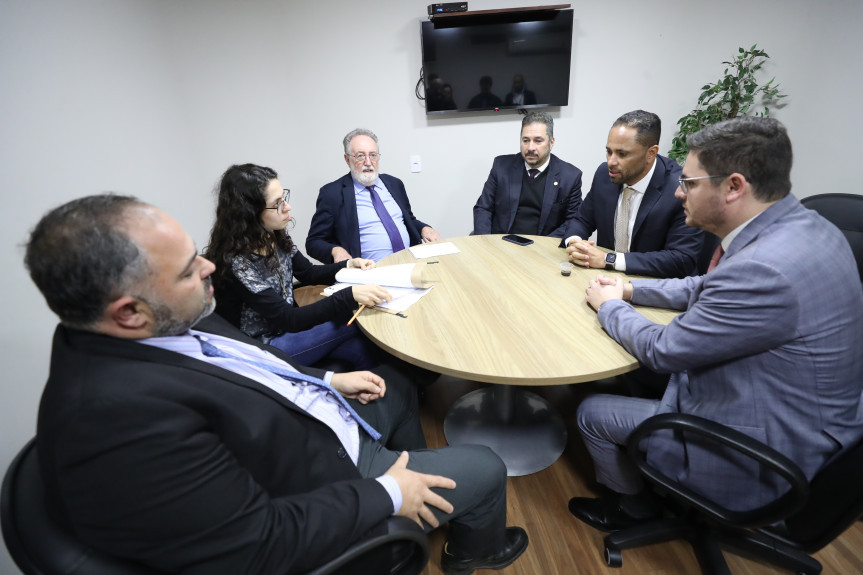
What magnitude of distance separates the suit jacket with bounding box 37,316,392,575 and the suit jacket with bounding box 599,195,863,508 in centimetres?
88

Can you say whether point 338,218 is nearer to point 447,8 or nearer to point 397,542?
point 447,8

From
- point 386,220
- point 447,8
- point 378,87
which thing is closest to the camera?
point 386,220

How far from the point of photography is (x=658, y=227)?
188 centimetres

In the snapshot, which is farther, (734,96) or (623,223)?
(734,96)

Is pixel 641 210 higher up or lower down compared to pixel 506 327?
higher up

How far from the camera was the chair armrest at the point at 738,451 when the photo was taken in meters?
0.88

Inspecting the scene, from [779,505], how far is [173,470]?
52.7 inches

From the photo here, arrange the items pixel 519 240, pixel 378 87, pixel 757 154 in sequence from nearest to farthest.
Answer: pixel 757 154, pixel 519 240, pixel 378 87

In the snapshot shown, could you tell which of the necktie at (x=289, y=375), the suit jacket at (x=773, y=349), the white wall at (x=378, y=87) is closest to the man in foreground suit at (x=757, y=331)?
the suit jacket at (x=773, y=349)

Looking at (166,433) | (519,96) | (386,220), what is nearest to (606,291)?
(166,433)

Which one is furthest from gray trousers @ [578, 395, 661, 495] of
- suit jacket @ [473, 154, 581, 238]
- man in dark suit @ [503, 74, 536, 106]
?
man in dark suit @ [503, 74, 536, 106]

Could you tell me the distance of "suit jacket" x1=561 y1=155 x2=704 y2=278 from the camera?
5.56 feet

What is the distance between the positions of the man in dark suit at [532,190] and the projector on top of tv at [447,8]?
109 centimetres

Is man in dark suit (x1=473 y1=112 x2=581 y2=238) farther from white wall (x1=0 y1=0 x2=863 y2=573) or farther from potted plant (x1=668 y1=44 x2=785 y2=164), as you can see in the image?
potted plant (x1=668 y1=44 x2=785 y2=164)
